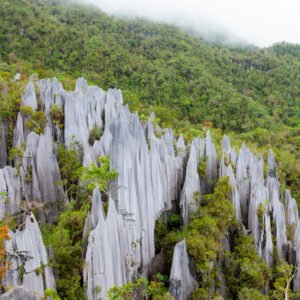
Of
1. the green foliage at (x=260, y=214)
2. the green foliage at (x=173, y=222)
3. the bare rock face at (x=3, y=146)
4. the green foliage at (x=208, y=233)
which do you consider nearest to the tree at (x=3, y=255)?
the green foliage at (x=208, y=233)

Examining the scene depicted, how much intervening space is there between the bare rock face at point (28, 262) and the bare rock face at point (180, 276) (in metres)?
5.48

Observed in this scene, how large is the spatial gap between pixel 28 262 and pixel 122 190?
197 inches

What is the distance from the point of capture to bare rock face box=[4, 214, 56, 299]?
412 inches

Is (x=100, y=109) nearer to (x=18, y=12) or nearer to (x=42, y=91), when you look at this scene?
(x=42, y=91)

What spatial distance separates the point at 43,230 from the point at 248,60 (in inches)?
2520

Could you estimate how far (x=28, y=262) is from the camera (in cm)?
1070

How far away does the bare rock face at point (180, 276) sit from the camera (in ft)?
46.1

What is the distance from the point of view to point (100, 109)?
22641 millimetres

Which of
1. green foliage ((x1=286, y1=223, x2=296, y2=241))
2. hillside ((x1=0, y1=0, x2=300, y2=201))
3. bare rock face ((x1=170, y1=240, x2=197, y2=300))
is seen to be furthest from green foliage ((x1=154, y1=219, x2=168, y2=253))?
hillside ((x1=0, y1=0, x2=300, y2=201))

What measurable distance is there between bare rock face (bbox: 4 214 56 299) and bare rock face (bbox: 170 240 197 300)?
548cm

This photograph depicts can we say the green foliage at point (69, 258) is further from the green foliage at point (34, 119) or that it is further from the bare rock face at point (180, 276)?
the green foliage at point (34, 119)

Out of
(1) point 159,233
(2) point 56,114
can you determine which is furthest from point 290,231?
(2) point 56,114

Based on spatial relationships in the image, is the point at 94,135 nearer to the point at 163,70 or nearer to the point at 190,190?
the point at 190,190

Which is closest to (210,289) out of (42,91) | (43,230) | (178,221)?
(178,221)
